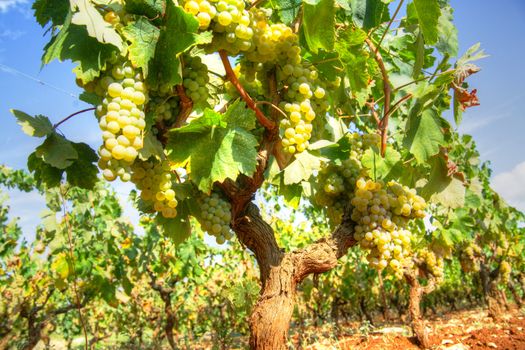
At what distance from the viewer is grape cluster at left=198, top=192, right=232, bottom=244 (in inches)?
87.1

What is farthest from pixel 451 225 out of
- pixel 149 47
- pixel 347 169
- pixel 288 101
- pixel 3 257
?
pixel 3 257

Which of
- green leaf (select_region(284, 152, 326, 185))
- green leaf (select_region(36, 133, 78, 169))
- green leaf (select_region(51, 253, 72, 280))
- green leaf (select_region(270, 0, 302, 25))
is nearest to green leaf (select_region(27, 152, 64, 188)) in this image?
green leaf (select_region(36, 133, 78, 169))

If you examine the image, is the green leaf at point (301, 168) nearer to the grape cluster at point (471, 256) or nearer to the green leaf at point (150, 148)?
the green leaf at point (150, 148)

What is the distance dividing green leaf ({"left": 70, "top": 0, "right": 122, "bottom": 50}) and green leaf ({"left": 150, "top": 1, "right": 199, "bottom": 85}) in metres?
0.18

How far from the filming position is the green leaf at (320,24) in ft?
5.95

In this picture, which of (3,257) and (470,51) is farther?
(3,257)

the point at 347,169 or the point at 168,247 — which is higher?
the point at 168,247

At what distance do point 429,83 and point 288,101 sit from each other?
856 millimetres

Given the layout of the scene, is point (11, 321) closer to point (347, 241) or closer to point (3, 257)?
point (3, 257)

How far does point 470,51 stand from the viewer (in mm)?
2346

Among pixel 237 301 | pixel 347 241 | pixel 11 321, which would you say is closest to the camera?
pixel 347 241

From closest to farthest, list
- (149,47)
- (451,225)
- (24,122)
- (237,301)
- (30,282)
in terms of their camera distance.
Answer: (149,47) < (24,122) < (237,301) < (451,225) < (30,282)

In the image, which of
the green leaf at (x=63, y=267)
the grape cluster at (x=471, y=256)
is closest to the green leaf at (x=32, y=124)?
the green leaf at (x=63, y=267)

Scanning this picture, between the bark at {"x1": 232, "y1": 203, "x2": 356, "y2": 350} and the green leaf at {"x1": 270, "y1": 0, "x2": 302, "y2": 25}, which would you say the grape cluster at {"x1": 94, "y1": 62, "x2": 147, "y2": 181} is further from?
the bark at {"x1": 232, "y1": 203, "x2": 356, "y2": 350}
